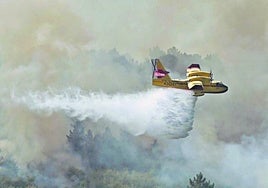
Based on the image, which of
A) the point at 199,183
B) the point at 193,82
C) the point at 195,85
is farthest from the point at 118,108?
the point at 199,183

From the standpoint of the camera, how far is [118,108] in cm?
4006

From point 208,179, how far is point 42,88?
7.41 m

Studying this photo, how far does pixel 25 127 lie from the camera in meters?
40.2

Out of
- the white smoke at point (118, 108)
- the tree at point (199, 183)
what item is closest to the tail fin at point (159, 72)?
the white smoke at point (118, 108)

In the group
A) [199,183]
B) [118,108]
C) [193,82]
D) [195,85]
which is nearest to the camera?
[195,85]

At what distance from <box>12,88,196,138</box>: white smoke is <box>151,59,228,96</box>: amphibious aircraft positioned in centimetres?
69

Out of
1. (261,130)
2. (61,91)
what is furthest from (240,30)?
(61,91)

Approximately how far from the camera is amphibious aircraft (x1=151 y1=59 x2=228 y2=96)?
38.9 metres

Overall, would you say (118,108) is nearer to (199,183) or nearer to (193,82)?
(193,82)

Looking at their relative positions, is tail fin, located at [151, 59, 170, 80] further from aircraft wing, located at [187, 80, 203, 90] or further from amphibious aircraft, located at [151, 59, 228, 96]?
aircraft wing, located at [187, 80, 203, 90]

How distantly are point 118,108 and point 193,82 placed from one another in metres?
3.27

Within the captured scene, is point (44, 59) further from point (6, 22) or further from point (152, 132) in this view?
point (152, 132)

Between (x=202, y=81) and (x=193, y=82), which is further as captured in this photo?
(x=202, y=81)

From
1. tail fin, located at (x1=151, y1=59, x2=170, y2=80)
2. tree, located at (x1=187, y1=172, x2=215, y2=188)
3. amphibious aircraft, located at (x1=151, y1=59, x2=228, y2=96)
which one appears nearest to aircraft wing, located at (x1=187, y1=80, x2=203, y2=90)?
amphibious aircraft, located at (x1=151, y1=59, x2=228, y2=96)
